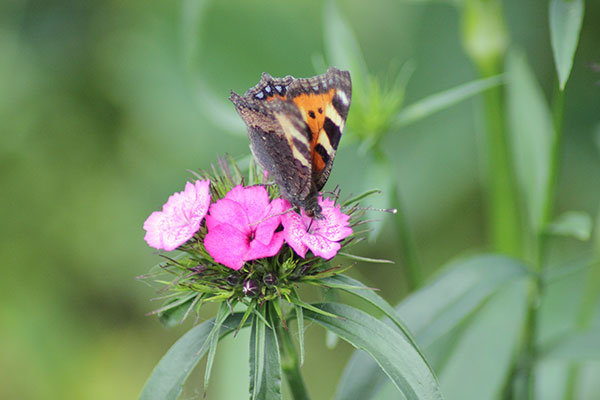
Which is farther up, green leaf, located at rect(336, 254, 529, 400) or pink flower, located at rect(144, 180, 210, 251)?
green leaf, located at rect(336, 254, 529, 400)

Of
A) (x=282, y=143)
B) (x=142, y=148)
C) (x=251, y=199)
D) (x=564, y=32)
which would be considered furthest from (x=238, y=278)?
(x=142, y=148)

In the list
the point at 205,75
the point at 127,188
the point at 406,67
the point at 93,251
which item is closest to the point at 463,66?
the point at 406,67

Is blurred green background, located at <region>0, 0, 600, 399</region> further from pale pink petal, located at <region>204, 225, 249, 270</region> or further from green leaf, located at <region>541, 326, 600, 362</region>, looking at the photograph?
pale pink petal, located at <region>204, 225, 249, 270</region>

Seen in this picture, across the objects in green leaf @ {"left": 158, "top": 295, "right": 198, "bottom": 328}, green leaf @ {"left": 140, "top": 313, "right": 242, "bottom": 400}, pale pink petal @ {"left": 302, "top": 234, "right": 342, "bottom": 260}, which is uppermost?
pale pink petal @ {"left": 302, "top": 234, "right": 342, "bottom": 260}

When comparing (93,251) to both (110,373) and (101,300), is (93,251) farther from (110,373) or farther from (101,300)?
(110,373)

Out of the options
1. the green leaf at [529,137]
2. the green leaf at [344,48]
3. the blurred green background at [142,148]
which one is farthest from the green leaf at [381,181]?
the blurred green background at [142,148]

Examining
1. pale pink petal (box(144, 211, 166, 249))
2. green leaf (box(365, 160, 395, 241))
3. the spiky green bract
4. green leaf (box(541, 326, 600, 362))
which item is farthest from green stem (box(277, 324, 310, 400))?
green leaf (box(541, 326, 600, 362))

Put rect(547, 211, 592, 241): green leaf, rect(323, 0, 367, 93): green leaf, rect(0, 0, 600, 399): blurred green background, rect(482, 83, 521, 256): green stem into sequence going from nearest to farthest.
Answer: rect(547, 211, 592, 241): green leaf < rect(323, 0, 367, 93): green leaf < rect(482, 83, 521, 256): green stem < rect(0, 0, 600, 399): blurred green background
